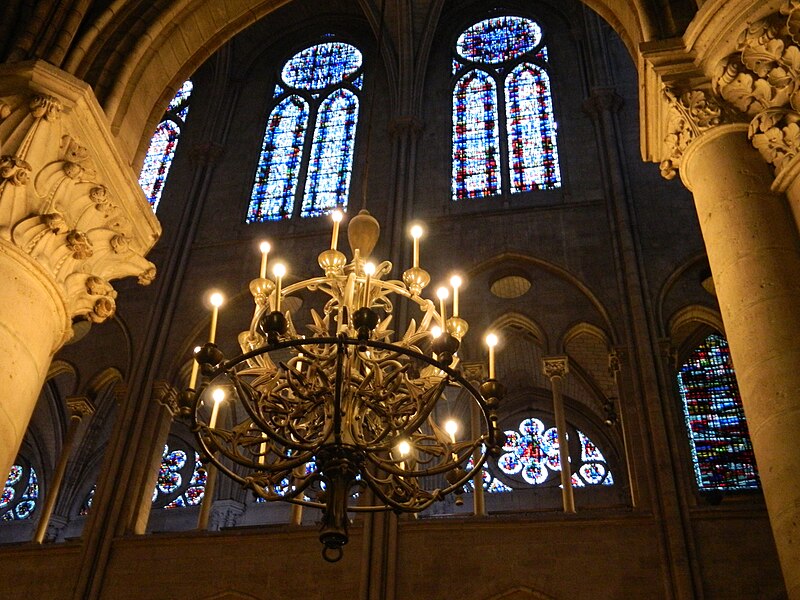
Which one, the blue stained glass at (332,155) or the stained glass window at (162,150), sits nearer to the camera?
the blue stained glass at (332,155)

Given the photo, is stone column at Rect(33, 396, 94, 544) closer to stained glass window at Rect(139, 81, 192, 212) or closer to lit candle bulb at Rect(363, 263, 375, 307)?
stained glass window at Rect(139, 81, 192, 212)

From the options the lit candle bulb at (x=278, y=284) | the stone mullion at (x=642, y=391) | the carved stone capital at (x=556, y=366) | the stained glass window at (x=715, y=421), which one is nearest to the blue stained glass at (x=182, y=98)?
the stone mullion at (x=642, y=391)

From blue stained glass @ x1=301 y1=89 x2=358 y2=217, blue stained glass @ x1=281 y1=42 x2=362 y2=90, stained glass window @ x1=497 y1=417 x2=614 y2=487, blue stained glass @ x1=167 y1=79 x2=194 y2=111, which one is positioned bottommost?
stained glass window @ x1=497 y1=417 x2=614 y2=487

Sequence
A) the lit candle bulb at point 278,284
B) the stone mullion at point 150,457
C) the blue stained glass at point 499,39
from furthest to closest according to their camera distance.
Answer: the blue stained glass at point 499,39
the stone mullion at point 150,457
the lit candle bulb at point 278,284

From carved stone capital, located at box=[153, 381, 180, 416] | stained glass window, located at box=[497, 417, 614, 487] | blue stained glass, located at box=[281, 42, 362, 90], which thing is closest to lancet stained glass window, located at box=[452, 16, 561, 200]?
blue stained glass, located at box=[281, 42, 362, 90]

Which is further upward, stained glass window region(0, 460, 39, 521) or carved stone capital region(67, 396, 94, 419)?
stained glass window region(0, 460, 39, 521)

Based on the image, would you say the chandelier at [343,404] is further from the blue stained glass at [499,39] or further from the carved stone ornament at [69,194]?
the blue stained glass at [499,39]

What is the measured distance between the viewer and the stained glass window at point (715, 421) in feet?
37.7

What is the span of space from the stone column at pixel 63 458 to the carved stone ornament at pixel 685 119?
9022 mm

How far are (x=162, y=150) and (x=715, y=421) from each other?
10505 mm

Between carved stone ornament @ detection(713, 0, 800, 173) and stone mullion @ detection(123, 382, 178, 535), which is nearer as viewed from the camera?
carved stone ornament @ detection(713, 0, 800, 173)

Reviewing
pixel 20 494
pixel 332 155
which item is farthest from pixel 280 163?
pixel 20 494

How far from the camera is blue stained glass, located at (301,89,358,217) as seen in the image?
14.6 metres

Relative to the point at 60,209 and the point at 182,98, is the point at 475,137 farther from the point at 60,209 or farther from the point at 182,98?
the point at 60,209
